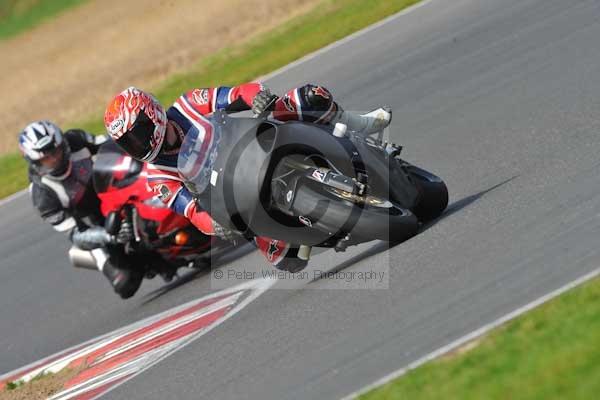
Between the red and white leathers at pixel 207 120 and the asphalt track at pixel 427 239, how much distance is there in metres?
0.70

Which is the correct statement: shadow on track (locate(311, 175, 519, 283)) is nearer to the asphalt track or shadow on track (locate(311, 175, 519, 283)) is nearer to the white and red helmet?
the asphalt track

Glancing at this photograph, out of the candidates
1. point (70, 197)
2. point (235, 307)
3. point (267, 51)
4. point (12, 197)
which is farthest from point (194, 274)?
point (267, 51)

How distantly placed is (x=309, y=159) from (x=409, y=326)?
1.41 meters

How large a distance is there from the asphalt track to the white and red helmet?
1.40 meters

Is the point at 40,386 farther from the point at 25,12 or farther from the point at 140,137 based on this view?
the point at 25,12

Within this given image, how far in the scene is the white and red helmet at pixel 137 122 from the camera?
7.08 meters

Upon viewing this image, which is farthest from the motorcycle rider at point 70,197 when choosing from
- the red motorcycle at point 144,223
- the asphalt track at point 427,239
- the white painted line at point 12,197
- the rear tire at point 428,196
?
the white painted line at point 12,197

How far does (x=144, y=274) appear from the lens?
Result: 968 centimetres

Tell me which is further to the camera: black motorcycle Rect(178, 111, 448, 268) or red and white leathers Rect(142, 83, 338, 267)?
red and white leathers Rect(142, 83, 338, 267)

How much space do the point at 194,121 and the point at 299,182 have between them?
1.15 m

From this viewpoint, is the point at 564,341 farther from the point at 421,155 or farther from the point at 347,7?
the point at 347,7

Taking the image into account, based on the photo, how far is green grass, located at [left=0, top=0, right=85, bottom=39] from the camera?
29.1m

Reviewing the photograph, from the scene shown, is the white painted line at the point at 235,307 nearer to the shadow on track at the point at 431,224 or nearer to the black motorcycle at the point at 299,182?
the shadow on track at the point at 431,224

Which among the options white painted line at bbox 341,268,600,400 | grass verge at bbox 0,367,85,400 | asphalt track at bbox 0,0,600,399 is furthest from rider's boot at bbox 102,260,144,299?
white painted line at bbox 341,268,600,400
